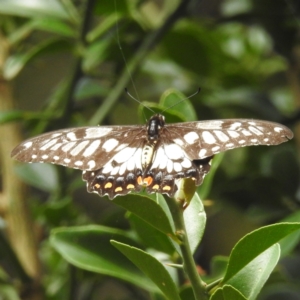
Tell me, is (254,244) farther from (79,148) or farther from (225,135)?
(79,148)

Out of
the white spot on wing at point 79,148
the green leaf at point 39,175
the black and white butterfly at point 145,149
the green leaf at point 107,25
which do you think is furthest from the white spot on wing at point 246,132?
the green leaf at point 39,175

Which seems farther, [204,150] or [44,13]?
[44,13]

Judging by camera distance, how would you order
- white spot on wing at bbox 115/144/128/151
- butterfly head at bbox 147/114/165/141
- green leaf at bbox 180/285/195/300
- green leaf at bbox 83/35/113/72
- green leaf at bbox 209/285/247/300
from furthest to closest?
green leaf at bbox 83/35/113/72
white spot on wing at bbox 115/144/128/151
butterfly head at bbox 147/114/165/141
green leaf at bbox 180/285/195/300
green leaf at bbox 209/285/247/300

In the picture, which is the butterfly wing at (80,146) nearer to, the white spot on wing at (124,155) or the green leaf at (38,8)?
the white spot on wing at (124,155)

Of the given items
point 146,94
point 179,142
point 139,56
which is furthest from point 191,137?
point 146,94

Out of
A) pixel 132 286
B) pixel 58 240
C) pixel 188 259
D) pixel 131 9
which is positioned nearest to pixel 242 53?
pixel 131 9

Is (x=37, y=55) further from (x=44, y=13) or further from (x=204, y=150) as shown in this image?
(x=204, y=150)

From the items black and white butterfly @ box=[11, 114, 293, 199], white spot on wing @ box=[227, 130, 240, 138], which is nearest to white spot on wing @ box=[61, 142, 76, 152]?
black and white butterfly @ box=[11, 114, 293, 199]

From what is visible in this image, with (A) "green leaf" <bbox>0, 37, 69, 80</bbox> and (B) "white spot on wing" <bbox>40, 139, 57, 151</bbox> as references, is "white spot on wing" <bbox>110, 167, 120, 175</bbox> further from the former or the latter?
(A) "green leaf" <bbox>0, 37, 69, 80</bbox>
